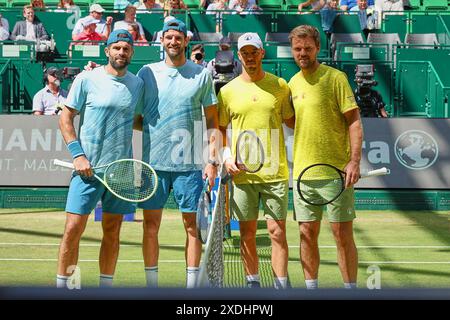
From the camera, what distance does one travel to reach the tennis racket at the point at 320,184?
5.76 metres

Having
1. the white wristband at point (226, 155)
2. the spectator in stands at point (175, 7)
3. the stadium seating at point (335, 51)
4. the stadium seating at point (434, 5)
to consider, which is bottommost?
the white wristband at point (226, 155)

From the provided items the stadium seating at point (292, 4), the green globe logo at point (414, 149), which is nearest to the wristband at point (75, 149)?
the green globe logo at point (414, 149)

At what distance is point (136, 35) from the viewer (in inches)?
614

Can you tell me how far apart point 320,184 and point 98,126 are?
1.34m

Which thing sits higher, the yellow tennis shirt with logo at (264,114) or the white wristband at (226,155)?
the yellow tennis shirt with logo at (264,114)

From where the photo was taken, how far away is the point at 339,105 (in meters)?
5.76

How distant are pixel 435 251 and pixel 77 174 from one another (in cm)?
493

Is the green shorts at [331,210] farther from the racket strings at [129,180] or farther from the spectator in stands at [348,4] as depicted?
the spectator in stands at [348,4]

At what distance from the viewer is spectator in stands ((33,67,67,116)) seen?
1366cm

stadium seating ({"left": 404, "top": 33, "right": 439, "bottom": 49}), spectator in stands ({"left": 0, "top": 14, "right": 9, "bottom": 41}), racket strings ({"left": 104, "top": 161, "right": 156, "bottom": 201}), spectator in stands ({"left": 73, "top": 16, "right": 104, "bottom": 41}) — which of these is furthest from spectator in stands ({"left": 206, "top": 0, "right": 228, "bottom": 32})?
racket strings ({"left": 104, "top": 161, "right": 156, "bottom": 201})

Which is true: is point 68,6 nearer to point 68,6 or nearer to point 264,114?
point 68,6

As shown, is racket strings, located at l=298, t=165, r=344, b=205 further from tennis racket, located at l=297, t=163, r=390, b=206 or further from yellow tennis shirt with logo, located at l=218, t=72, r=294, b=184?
yellow tennis shirt with logo, located at l=218, t=72, r=294, b=184

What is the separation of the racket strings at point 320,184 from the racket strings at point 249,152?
310mm
